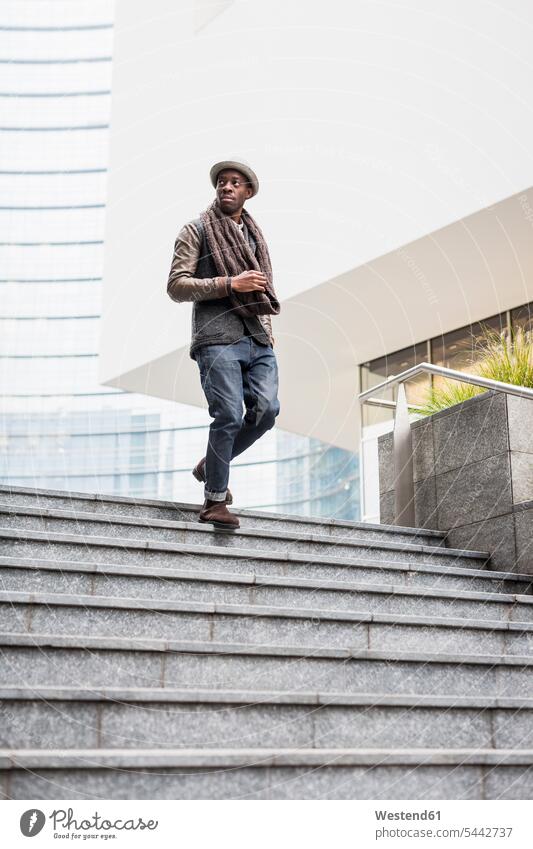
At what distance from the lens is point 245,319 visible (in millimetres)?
4254

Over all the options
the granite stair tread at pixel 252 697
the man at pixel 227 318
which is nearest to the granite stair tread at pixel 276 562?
the man at pixel 227 318

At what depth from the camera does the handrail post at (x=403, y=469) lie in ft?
17.8

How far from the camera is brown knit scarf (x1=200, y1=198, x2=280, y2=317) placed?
4.22m

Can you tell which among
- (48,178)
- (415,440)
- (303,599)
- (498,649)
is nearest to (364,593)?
(303,599)

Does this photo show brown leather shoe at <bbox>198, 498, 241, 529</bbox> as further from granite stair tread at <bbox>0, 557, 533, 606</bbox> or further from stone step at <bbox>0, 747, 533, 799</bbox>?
stone step at <bbox>0, 747, 533, 799</bbox>

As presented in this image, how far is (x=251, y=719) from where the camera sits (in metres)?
2.63

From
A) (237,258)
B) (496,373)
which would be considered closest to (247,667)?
(237,258)

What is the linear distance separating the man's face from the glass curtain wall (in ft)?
73.6

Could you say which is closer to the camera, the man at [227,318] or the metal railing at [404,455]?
the man at [227,318]

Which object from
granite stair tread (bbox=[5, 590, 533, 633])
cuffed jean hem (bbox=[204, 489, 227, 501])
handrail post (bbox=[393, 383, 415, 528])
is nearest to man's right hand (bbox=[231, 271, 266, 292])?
cuffed jean hem (bbox=[204, 489, 227, 501])

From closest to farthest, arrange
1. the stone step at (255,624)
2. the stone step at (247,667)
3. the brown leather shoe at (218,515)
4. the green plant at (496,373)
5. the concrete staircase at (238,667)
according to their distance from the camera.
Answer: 1. the concrete staircase at (238,667)
2. the stone step at (247,667)
3. the stone step at (255,624)
4. the brown leather shoe at (218,515)
5. the green plant at (496,373)

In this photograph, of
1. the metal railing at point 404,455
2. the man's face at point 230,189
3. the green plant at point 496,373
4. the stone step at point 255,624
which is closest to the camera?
the stone step at point 255,624

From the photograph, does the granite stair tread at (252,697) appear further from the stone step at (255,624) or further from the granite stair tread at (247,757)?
the stone step at (255,624)

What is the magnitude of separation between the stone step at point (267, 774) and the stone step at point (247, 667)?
326 millimetres
